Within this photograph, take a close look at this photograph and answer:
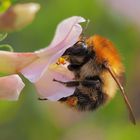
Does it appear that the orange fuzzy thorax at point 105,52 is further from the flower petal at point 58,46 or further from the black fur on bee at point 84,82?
the flower petal at point 58,46

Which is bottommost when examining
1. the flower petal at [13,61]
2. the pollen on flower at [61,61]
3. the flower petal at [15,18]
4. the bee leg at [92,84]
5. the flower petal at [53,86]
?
the bee leg at [92,84]

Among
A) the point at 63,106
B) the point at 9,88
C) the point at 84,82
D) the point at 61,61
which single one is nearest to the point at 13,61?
the point at 9,88


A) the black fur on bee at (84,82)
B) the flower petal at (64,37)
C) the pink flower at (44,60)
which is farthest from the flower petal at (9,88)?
the black fur on bee at (84,82)

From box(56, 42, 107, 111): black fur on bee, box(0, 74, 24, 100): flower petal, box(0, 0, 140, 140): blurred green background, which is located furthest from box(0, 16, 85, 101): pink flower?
box(0, 0, 140, 140): blurred green background

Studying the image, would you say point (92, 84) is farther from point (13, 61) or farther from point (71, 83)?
point (13, 61)

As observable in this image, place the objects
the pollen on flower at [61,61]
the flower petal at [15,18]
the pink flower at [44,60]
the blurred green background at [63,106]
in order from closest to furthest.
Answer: the flower petal at [15,18]
the pink flower at [44,60]
the pollen on flower at [61,61]
the blurred green background at [63,106]

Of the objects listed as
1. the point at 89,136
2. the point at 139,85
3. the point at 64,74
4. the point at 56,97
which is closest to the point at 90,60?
the point at 64,74

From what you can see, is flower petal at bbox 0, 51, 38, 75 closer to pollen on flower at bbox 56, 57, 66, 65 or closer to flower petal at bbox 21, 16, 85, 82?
flower petal at bbox 21, 16, 85, 82
